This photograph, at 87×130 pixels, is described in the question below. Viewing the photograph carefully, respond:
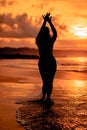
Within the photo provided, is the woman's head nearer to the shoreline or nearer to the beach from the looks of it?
the beach

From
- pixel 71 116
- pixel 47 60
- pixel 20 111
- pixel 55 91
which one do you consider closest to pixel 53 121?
pixel 71 116

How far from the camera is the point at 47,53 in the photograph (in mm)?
11594

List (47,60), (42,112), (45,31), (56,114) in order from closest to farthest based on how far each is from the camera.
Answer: (56,114)
(42,112)
(45,31)
(47,60)

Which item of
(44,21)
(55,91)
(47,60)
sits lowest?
(55,91)

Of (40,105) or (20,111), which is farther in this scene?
(40,105)

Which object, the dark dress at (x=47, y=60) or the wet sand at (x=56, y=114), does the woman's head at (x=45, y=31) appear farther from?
the wet sand at (x=56, y=114)

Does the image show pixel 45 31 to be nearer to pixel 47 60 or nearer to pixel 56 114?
pixel 47 60

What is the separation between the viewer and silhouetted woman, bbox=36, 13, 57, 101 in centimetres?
1133

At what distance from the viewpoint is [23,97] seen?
41.8 ft

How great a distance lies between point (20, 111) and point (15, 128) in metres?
1.89

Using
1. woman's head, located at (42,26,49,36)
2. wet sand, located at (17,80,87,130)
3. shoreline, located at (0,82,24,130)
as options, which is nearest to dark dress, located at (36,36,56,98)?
woman's head, located at (42,26,49,36)

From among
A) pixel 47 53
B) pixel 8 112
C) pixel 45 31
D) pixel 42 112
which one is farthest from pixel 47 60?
pixel 8 112

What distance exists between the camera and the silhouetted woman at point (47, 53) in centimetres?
1133

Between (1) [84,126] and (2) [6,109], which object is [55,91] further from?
(1) [84,126]
